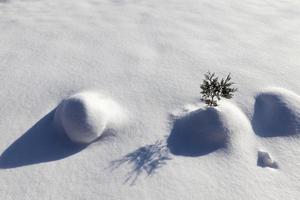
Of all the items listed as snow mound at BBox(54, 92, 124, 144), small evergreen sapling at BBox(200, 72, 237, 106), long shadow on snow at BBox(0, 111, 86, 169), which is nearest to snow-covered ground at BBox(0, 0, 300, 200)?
long shadow on snow at BBox(0, 111, 86, 169)

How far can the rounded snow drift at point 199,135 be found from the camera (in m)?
8.43

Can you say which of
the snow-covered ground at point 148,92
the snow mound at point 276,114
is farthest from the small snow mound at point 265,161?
the snow mound at point 276,114

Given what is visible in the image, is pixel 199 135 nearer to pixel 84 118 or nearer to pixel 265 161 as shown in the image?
pixel 265 161

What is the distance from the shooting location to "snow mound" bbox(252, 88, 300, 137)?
891 cm

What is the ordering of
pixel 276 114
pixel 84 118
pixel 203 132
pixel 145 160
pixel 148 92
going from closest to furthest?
pixel 145 160
pixel 84 118
pixel 203 132
pixel 276 114
pixel 148 92

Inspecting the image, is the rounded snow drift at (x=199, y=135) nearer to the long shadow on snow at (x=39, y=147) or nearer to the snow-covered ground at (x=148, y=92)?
the snow-covered ground at (x=148, y=92)

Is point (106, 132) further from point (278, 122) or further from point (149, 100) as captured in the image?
point (278, 122)

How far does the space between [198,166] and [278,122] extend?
2.65m

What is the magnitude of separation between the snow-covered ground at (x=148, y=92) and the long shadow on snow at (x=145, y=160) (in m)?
0.03

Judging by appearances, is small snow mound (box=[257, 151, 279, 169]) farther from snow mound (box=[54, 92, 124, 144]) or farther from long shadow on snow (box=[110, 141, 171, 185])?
snow mound (box=[54, 92, 124, 144])

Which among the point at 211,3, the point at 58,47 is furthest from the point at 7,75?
the point at 211,3

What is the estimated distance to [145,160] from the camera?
26.7 feet

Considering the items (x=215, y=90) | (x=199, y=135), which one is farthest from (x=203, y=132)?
(x=215, y=90)

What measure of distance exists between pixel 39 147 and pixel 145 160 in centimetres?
268
